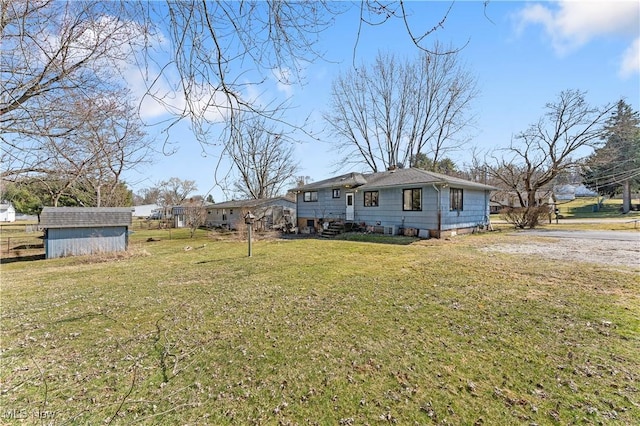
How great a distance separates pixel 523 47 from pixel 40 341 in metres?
7.78

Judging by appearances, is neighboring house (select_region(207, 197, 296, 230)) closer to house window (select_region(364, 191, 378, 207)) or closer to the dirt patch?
house window (select_region(364, 191, 378, 207))

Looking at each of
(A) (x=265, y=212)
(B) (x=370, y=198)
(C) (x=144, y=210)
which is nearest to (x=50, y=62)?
(B) (x=370, y=198)

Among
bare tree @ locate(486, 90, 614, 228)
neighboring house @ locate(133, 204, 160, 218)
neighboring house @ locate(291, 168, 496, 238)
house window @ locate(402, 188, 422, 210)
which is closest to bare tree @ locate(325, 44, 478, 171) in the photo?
bare tree @ locate(486, 90, 614, 228)

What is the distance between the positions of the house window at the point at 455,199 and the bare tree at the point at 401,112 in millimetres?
9966

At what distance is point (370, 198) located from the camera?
54.3ft

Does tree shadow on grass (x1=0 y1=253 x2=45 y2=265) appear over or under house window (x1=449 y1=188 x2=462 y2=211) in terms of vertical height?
under

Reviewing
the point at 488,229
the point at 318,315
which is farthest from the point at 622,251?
the point at 318,315

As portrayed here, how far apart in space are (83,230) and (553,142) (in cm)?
2834

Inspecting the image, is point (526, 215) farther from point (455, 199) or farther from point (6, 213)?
point (6, 213)

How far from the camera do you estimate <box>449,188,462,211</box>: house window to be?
14.1m

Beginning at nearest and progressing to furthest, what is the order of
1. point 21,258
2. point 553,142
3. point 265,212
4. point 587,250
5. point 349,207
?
1. point 587,250
2. point 21,258
3. point 349,207
4. point 553,142
5. point 265,212

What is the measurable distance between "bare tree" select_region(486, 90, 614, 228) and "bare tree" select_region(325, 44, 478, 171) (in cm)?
442

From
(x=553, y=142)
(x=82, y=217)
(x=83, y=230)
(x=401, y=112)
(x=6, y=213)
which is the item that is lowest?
(x=83, y=230)

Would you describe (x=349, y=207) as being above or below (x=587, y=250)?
above
